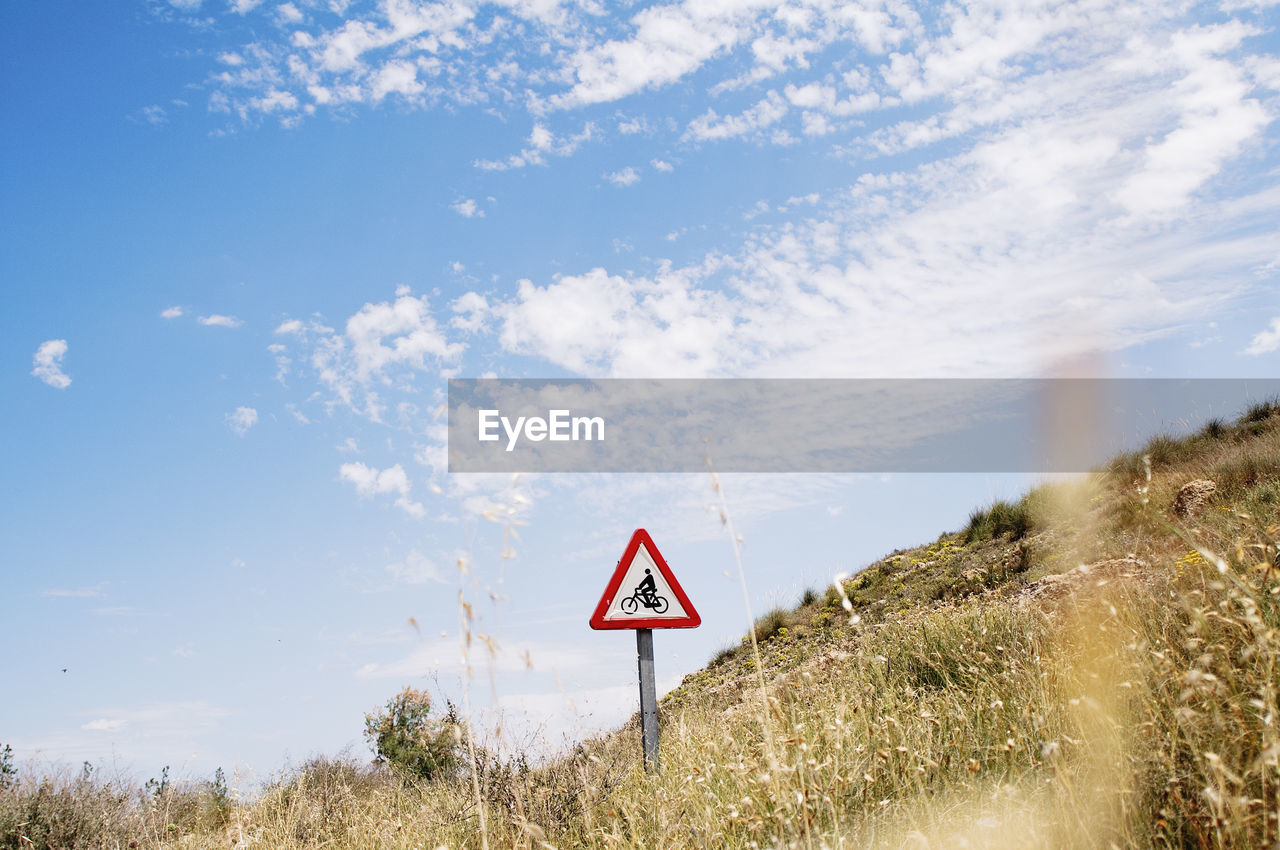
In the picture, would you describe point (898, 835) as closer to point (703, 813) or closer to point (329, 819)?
point (703, 813)

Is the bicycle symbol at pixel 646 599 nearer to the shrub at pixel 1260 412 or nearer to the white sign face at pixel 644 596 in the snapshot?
the white sign face at pixel 644 596

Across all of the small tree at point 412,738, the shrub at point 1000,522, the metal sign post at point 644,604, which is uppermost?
the shrub at point 1000,522

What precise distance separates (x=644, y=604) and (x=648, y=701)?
772 millimetres

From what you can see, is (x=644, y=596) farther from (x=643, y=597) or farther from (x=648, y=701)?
(x=648, y=701)

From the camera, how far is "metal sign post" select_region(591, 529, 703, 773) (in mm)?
6176

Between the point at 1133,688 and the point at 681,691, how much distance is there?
11.4m

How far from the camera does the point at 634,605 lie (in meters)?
6.24

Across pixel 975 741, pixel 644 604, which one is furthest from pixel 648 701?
pixel 975 741

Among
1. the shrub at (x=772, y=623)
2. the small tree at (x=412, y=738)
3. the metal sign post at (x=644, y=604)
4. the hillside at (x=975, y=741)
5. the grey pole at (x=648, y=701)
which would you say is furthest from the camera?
the shrub at (x=772, y=623)

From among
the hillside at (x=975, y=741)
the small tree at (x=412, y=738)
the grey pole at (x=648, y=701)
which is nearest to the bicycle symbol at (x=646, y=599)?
the grey pole at (x=648, y=701)

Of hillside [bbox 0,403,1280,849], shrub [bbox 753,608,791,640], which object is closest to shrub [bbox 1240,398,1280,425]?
hillside [bbox 0,403,1280,849]

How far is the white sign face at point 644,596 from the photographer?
20.4 ft

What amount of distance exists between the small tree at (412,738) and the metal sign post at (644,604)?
6011 mm

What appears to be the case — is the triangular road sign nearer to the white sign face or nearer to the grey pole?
the white sign face
